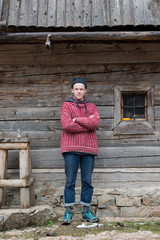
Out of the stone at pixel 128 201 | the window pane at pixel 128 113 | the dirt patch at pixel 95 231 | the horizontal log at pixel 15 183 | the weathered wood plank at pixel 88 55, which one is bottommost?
the dirt patch at pixel 95 231

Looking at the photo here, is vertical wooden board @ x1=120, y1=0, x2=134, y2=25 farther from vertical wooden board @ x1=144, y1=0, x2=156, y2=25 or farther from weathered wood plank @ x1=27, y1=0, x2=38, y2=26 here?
weathered wood plank @ x1=27, y1=0, x2=38, y2=26

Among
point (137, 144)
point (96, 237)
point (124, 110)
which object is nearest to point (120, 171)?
point (137, 144)

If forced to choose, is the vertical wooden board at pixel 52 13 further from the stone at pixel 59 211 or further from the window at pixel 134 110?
the stone at pixel 59 211

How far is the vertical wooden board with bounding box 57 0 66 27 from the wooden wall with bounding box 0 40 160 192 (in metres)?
0.48

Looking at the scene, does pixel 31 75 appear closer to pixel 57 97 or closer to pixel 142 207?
pixel 57 97

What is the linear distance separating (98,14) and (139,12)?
65 centimetres

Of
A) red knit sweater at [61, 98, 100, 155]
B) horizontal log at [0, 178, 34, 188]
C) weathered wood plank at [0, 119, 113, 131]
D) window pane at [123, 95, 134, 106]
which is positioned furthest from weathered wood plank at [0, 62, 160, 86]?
horizontal log at [0, 178, 34, 188]

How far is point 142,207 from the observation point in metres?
4.36

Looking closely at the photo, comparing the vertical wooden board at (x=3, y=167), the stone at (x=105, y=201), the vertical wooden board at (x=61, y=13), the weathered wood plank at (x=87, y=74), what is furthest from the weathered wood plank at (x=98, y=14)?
the stone at (x=105, y=201)

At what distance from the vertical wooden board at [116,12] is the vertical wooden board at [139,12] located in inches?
9.5

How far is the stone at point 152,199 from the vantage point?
4355 millimetres

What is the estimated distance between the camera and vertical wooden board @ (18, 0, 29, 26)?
4.31 metres

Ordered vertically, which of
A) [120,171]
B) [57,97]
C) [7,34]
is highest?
[7,34]

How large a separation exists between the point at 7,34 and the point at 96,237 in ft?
10.1
